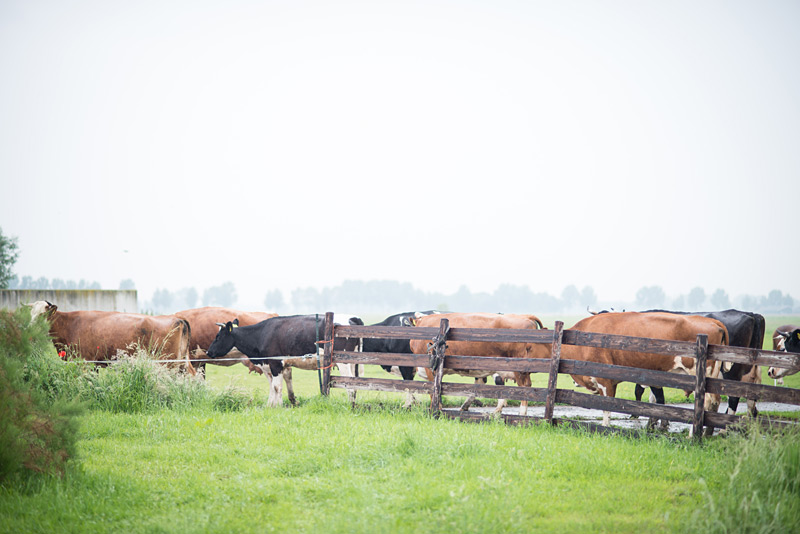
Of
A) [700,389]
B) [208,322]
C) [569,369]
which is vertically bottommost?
[700,389]

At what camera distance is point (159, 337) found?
1336 centimetres

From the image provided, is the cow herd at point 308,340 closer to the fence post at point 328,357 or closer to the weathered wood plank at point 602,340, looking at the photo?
the fence post at point 328,357

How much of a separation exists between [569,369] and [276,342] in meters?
7.07

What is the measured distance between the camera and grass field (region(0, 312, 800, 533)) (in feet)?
16.7

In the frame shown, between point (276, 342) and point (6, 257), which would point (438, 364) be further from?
point (6, 257)

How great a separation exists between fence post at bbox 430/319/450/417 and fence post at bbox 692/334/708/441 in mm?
3712

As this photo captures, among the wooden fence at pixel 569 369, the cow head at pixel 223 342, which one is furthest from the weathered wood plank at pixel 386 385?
the cow head at pixel 223 342

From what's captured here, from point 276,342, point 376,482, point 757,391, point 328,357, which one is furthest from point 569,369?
point 276,342

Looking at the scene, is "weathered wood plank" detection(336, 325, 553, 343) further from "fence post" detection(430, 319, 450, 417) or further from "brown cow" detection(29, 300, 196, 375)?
"brown cow" detection(29, 300, 196, 375)

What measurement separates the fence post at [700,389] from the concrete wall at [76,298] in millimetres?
22425

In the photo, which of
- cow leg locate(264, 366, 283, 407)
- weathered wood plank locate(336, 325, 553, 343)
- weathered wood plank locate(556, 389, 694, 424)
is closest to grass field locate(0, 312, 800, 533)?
weathered wood plank locate(556, 389, 694, 424)

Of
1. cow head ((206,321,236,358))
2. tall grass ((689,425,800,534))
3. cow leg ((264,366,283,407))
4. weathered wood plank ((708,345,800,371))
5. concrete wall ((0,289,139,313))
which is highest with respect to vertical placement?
concrete wall ((0,289,139,313))

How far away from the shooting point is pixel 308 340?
43.9ft

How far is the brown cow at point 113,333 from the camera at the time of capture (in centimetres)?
1332
